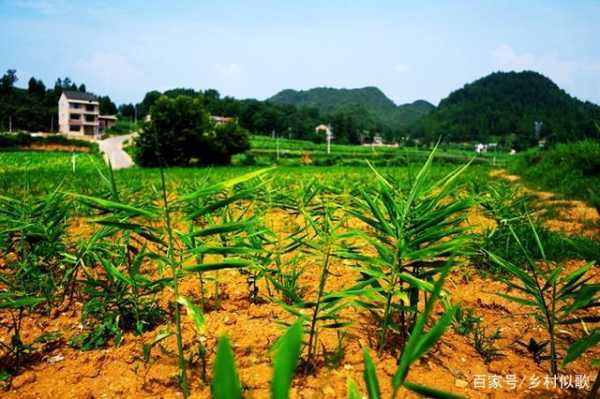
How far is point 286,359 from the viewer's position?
0.31 metres

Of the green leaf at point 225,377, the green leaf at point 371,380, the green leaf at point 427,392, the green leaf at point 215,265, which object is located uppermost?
the green leaf at point 225,377

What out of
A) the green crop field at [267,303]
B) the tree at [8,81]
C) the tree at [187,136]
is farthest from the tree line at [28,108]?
the green crop field at [267,303]

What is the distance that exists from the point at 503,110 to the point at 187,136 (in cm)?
10144

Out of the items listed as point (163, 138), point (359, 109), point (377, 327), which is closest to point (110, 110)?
point (163, 138)

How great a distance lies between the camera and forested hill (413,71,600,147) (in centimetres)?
8438

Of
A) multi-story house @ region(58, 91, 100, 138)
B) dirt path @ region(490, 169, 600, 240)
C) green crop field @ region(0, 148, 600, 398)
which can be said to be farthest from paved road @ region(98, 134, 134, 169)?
green crop field @ region(0, 148, 600, 398)

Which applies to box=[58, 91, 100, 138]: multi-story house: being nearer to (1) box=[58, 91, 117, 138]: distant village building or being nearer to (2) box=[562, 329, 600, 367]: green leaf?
(1) box=[58, 91, 117, 138]: distant village building

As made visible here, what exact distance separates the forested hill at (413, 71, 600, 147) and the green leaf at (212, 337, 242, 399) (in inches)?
2902

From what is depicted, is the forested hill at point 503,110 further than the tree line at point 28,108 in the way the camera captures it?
Yes

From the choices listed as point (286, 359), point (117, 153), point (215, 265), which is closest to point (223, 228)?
point (215, 265)

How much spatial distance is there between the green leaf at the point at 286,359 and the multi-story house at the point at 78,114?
242ft

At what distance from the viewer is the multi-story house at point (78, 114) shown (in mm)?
61938

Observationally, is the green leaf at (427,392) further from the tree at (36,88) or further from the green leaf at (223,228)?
the tree at (36,88)

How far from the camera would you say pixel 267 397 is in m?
1.18
